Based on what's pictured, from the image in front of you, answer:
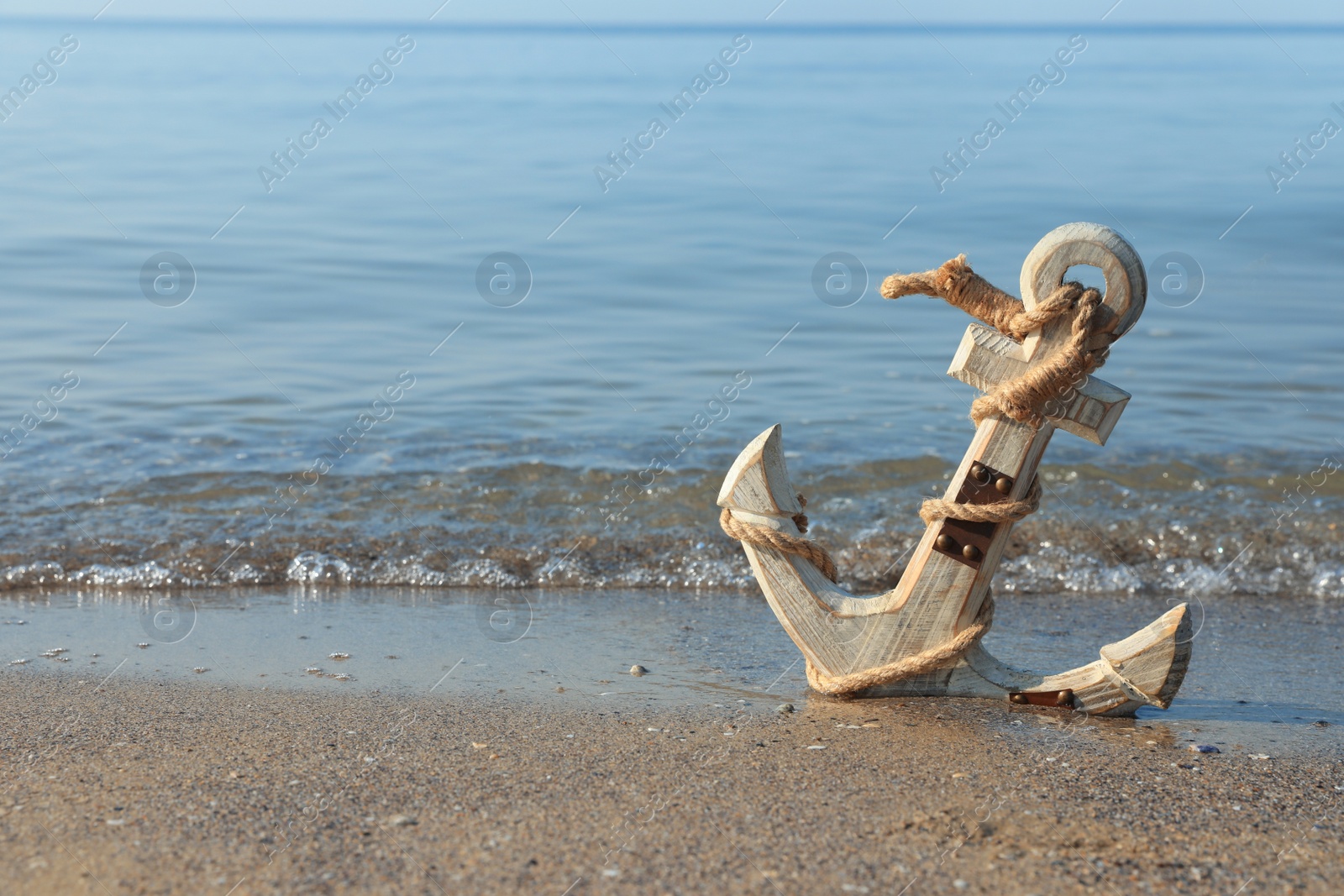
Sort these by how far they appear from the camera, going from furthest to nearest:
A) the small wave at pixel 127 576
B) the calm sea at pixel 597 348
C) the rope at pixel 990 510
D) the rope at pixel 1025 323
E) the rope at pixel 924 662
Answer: the calm sea at pixel 597 348, the small wave at pixel 127 576, the rope at pixel 924 662, the rope at pixel 990 510, the rope at pixel 1025 323

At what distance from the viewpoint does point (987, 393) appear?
9.56 ft

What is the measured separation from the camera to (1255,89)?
114 feet

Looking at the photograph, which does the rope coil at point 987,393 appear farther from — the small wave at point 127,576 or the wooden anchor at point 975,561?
the small wave at point 127,576

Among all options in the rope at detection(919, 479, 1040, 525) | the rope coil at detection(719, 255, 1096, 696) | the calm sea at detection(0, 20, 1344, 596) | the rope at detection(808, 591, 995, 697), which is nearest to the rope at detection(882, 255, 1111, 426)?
the rope coil at detection(719, 255, 1096, 696)

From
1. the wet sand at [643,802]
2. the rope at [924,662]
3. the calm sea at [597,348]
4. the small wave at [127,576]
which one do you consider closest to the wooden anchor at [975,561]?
the rope at [924,662]

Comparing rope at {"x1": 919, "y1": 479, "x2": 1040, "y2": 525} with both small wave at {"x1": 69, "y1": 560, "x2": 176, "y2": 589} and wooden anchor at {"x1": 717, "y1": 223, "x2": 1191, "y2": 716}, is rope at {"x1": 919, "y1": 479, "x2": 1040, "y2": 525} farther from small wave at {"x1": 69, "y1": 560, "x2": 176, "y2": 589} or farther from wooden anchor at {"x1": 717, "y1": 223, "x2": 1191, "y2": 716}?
small wave at {"x1": 69, "y1": 560, "x2": 176, "y2": 589}

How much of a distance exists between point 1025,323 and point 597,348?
22.4ft

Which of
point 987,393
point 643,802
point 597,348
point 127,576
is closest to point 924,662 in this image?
point 987,393

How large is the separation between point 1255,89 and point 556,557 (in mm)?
36626

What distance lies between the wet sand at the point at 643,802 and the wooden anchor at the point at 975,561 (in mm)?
107

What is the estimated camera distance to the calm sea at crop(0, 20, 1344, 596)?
546cm

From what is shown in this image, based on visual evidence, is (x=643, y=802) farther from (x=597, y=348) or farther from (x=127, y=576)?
(x=597, y=348)

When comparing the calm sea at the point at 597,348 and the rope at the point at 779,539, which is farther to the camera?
the calm sea at the point at 597,348

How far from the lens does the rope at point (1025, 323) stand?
275 centimetres
